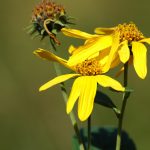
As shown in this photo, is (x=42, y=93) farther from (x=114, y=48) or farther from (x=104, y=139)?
(x=114, y=48)

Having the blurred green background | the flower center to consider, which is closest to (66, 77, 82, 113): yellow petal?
the flower center

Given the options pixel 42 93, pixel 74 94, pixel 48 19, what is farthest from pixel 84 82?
pixel 42 93

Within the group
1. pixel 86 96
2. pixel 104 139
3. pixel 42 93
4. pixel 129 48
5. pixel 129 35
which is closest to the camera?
pixel 86 96

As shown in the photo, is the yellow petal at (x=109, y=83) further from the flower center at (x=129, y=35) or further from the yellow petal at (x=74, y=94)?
the flower center at (x=129, y=35)

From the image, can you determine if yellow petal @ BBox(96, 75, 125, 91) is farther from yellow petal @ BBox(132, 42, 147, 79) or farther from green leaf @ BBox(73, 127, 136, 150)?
green leaf @ BBox(73, 127, 136, 150)

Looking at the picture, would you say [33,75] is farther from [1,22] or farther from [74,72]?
[74,72]

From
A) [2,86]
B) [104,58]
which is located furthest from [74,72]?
[2,86]
